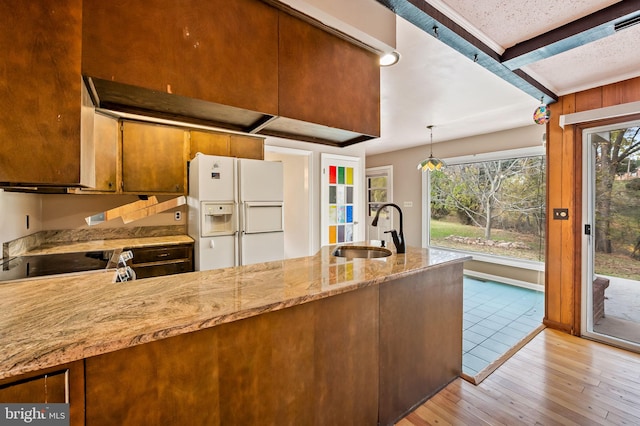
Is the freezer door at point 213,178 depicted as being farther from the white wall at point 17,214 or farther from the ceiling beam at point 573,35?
the ceiling beam at point 573,35

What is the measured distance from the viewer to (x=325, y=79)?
1.47 m

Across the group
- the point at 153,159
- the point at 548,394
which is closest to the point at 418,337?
the point at 548,394

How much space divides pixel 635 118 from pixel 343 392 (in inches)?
125

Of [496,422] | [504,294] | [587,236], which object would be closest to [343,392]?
A: [496,422]

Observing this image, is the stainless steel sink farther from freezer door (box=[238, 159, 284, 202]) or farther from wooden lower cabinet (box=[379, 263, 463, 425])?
freezer door (box=[238, 159, 284, 202])

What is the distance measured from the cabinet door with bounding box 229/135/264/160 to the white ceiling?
1.54 m

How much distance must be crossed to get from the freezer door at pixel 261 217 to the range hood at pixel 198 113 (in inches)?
53.4

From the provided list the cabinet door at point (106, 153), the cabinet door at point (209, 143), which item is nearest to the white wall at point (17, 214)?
the cabinet door at point (106, 153)

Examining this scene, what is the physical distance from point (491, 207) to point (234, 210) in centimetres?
409

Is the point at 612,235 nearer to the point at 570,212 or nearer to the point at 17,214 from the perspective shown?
the point at 570,212

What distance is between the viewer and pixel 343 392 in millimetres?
1312

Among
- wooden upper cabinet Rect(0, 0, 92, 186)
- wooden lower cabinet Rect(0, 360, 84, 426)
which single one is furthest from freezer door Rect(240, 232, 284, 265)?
wooden lower cabinet Rect(0, 360, 84, 426)

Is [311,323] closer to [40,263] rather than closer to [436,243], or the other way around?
[40,263]

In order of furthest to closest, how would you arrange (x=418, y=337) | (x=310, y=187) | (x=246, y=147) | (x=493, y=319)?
A: (x=310, y=187), (x=246, y=147), (x=493, y=319), (x=418, y=337)
